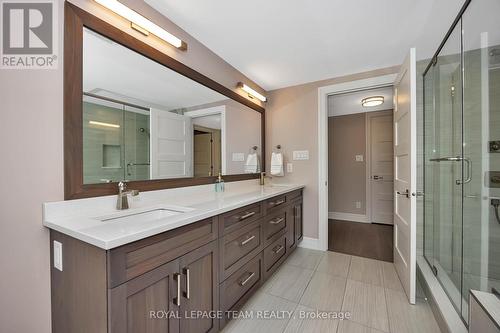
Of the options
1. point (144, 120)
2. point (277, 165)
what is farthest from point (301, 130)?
point (144, 120)

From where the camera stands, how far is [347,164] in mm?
4227

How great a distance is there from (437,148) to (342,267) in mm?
1600

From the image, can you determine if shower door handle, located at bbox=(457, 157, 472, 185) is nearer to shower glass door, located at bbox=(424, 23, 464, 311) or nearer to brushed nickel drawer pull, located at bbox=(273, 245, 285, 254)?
shower glass door, located at bbox=(424, 23, 464, 311)

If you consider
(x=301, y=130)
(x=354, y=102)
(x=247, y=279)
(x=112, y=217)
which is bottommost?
(x=247, y=279)

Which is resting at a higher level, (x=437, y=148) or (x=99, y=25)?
(x=99, y=25)

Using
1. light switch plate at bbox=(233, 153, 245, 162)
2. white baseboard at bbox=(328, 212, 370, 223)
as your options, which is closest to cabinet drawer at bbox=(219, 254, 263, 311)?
light switch plate at bbox=(233, 153, 245, 162)

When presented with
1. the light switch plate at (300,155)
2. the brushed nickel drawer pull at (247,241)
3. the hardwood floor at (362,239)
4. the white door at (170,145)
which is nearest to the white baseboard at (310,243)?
the hardwood floor at (362,239)

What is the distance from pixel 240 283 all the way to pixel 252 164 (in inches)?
61.3

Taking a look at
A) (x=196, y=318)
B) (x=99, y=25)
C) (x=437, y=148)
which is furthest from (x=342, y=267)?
(x=99, y=25)

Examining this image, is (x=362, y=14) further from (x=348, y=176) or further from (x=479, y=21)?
(x=348, y=176)

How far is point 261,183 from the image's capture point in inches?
111

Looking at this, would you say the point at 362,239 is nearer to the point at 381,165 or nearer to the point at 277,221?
the point at 381,165

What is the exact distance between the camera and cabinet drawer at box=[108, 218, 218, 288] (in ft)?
2.53

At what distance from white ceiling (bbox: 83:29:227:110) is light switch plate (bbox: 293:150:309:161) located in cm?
156
